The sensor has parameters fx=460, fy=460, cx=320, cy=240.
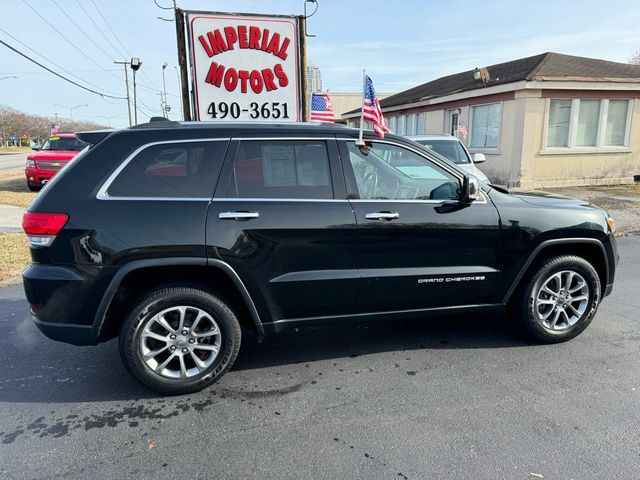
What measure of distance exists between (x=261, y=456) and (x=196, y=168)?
1.88m

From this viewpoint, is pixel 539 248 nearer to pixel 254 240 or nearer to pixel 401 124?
pixel 254 240

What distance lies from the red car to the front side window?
11897 mm

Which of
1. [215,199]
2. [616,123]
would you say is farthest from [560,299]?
[616,123]

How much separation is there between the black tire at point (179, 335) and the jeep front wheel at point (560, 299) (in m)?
2.39

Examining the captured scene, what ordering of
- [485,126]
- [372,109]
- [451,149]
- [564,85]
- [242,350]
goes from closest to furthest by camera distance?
[372,109] → [242,350] → [451,149] → [564,85] → [485,126]

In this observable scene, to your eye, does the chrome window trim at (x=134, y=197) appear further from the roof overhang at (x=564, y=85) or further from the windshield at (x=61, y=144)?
the windshield at (x=61, y=144)

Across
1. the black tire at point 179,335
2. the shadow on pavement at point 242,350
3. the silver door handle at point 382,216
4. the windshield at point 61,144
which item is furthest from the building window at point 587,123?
the windshield at point 61,144

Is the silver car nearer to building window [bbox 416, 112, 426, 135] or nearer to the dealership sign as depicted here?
A: the dealership sign

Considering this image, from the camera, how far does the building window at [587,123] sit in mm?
13922

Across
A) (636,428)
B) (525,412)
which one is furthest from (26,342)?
(636,428)

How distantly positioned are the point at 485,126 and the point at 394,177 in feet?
43.7

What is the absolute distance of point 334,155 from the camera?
11.1 feet

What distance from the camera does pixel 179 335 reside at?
316cm

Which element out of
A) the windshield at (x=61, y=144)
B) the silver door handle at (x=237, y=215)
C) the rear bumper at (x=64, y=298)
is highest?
the windshield at (x=61, y=144)
